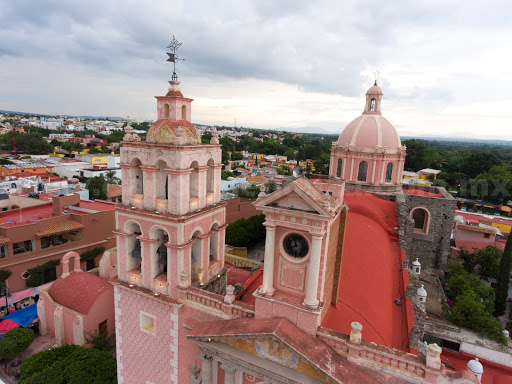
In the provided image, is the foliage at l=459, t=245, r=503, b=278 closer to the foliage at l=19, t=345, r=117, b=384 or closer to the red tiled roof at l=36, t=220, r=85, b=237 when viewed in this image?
the foliage at l=19, t=345, r=117, b=384

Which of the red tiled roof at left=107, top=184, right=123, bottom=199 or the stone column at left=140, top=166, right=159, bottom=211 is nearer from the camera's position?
the stone column at left=140, top=166, right=159, bottom=211

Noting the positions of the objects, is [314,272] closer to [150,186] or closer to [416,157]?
[150,186]

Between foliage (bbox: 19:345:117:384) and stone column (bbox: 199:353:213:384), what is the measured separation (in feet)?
20.2

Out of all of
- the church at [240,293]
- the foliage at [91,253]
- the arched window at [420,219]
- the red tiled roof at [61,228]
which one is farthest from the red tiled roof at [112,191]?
the arched window at [420,219]

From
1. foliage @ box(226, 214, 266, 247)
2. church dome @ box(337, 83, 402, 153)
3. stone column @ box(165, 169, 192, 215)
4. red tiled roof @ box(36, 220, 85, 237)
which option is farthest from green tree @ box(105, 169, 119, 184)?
stone column @ box(165, 169, 192, 215)

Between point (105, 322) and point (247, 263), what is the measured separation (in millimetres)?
9327

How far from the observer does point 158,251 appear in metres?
11.7

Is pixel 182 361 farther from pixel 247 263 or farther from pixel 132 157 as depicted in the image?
pixel 247 263

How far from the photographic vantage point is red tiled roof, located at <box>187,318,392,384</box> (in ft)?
25.1

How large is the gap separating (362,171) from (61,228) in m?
23.8

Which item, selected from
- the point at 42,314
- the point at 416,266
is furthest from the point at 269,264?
the point at 42,314

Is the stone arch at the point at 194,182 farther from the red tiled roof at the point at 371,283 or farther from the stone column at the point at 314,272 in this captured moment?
the red tiled roof at the point at 371,283

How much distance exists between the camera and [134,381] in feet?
40.2

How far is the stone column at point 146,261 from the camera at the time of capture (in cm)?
1090
